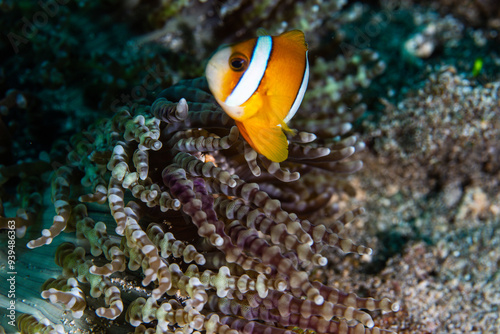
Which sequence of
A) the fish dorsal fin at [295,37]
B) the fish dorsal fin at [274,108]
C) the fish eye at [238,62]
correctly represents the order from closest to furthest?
the fish eye at [238,62]
the fish dorsal fin at [274,108]
the fish dorsal fin at [295,37]

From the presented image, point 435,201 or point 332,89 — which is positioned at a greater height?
point 332,89

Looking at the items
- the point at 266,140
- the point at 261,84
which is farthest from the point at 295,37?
the point at 266,140

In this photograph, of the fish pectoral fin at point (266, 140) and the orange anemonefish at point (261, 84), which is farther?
the fish pectoral fin at point (266, 140)

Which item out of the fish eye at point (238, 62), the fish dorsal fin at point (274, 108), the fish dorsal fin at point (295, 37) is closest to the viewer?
the fish eye at point (238, 62)

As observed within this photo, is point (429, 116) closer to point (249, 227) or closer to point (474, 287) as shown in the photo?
point (474, 287)

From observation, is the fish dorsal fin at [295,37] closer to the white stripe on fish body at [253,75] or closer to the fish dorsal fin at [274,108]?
the white stripe on fish body at [253,75]

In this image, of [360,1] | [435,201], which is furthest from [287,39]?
[360,1]

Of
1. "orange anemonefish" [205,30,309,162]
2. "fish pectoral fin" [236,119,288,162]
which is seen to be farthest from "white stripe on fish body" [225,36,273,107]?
"fish pectoral fin" [236,119,288,162]

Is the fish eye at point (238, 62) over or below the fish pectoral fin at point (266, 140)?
over

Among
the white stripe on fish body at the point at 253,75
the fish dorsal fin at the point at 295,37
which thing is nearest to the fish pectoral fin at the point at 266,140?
the white stripe on fish body at the point at 253,75

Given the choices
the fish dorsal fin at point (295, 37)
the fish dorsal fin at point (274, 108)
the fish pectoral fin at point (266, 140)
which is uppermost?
the fish dorsal fin at point (295, 37)
